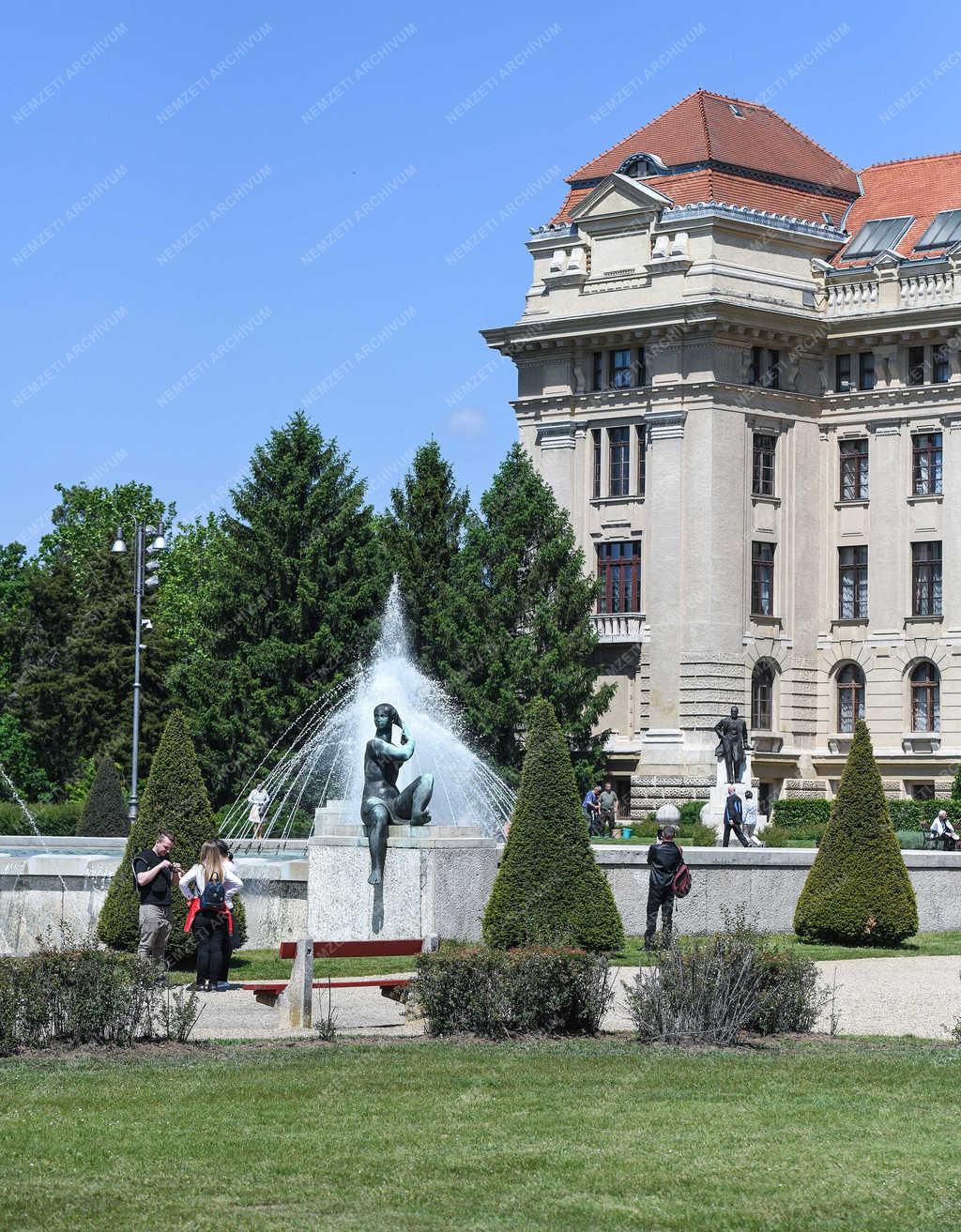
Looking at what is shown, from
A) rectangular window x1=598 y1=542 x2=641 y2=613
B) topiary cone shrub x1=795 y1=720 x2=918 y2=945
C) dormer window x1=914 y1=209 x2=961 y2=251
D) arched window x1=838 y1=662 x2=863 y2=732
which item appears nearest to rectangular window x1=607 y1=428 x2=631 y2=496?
rectangular window x1=598 y1=542 x2=641 y2=613

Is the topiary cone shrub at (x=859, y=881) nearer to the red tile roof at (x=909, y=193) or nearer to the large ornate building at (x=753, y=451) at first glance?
the large ornate building at (x=753, y=451)

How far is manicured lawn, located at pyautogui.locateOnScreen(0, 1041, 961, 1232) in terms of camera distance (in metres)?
11.4

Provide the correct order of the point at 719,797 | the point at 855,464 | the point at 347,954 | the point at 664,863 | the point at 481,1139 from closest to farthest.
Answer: the point at 481,1139 → the point at 347,954 → the point at 664,863 → the point at 719,797 → the point at 855,464

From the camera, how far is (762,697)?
65.4m

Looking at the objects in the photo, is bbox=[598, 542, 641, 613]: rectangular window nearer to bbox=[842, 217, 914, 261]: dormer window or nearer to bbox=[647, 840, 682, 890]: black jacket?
bbox=[842, 217, 914, 261]: dormer window

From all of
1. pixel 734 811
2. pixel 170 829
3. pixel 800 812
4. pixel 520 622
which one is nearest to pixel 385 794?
pixel 170 829

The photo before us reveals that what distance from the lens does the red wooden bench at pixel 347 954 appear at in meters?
19.1

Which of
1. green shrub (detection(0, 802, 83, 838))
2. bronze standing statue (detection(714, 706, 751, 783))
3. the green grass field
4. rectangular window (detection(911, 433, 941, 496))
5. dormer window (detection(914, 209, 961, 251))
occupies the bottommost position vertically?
the green grass field

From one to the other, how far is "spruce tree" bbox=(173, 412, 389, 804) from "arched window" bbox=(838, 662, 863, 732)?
1480 centimetres

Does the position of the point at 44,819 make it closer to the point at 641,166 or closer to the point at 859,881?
the point at 641,166

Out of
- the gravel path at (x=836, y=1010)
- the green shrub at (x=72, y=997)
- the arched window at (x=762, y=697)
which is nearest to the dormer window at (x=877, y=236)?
the arched window at (x=762, y=697)

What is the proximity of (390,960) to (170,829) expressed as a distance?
10.0ft

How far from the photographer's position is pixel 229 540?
6088 centimetres

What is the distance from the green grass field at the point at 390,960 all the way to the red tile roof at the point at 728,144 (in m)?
40.9
